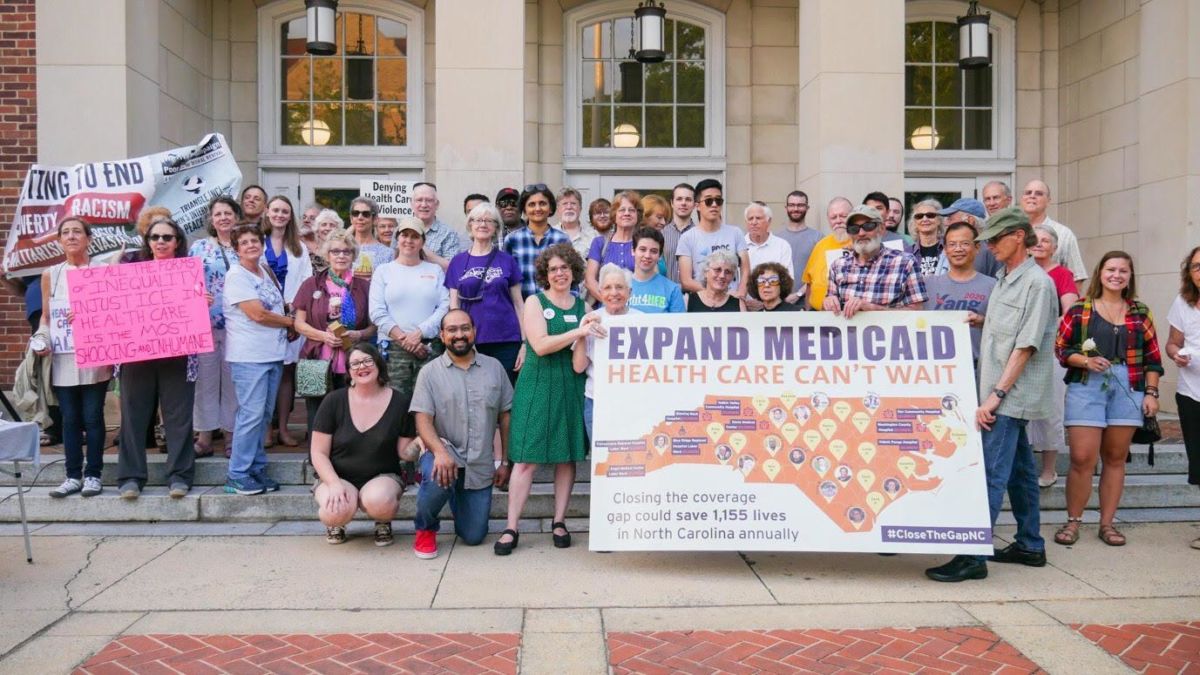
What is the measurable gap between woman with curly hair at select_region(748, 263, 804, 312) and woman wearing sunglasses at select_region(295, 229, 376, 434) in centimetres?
280

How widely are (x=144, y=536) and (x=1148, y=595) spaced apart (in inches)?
239

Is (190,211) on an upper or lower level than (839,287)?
upper

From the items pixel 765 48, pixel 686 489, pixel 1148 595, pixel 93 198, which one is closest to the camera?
pixel 1148 595

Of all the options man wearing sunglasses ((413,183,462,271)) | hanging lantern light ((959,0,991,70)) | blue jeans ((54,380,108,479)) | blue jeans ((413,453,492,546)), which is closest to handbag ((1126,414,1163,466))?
blue jeans ((413,453,492,546))

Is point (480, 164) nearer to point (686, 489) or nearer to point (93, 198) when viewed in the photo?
point (93, 198)

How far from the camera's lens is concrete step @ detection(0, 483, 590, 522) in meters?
6.39

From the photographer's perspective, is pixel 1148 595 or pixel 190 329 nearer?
pixel 1148 595

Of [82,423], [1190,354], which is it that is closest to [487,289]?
[82,423]

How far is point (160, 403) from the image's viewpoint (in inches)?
253

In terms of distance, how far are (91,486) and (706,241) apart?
15.6ft

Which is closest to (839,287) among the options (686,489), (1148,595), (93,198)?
(686,489)

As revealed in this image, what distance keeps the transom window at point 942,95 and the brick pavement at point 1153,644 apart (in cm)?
A: 854

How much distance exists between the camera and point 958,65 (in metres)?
11.7

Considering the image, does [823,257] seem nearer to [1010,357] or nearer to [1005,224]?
[1005,224]
